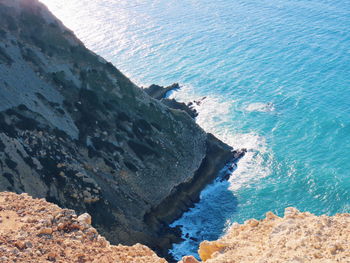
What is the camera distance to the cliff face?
155 ft

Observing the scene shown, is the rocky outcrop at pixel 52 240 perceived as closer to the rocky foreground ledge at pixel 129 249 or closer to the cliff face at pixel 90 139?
the rocky foreground ledge at pixel 129 249

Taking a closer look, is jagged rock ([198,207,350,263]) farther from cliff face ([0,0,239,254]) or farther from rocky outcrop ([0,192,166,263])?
cliff face ([0,0,239,254])

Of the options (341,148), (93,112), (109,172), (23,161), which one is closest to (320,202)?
(341,148)

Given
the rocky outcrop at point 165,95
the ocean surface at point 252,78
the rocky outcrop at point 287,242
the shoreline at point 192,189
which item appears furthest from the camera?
the rocky outcrop at point 165,95

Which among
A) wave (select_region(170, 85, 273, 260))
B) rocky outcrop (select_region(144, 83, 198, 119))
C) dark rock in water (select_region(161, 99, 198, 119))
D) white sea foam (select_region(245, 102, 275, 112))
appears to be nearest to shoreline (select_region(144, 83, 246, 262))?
wave (select_region(170, 85, 273, 260))

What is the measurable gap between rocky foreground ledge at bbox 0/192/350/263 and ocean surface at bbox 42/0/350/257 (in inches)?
1176

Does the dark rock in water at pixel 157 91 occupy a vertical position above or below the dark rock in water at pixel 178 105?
above

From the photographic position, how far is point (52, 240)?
1962 cm

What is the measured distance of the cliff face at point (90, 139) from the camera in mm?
47312

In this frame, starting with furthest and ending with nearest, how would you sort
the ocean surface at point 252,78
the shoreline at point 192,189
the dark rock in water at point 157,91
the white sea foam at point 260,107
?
the dark rock in water at point 157,91, the white sea foam at point 260,107, the ocean surface at point 252,78, the shoreline at point 192,189

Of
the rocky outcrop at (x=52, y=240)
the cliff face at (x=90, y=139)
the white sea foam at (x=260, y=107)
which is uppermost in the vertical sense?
the white sea foam at (x=260, y=107)

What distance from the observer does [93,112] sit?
191 ft

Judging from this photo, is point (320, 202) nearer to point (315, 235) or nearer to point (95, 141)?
point (95, 141)

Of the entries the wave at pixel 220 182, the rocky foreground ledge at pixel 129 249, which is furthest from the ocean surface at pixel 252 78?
the rocky foreground ledge at pixel 129 249
